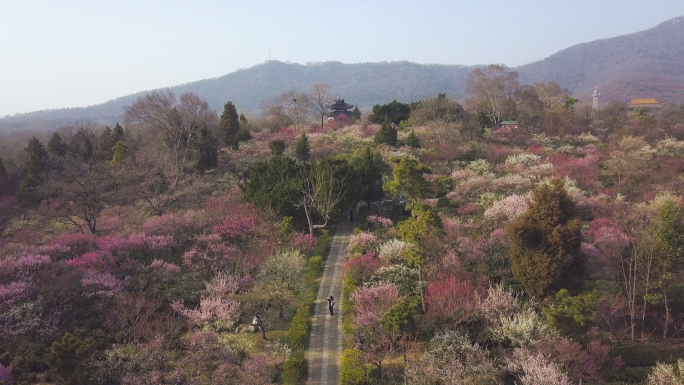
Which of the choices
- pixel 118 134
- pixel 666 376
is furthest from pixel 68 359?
pixel 118 134

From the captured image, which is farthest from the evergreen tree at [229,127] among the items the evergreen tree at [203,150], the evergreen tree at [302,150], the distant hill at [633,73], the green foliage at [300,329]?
the distant hill at [633,73]

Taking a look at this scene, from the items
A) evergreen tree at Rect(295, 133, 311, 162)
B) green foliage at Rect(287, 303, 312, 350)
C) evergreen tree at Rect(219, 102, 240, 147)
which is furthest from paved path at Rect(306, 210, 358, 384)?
evergreen tree at Rect(219, 102, 240, 147)

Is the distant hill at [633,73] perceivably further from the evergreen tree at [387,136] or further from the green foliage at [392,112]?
the evergreen tree at [387,136]

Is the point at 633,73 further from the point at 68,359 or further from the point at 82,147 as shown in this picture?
the point at 68,359

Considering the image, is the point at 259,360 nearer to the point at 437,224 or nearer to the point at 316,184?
the point at 437,224

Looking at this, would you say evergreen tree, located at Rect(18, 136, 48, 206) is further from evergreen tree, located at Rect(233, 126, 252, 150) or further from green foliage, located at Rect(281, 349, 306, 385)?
green foliage, located at Rect(281, 349, 306, 385)

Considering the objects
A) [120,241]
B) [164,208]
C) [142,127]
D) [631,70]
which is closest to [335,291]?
[120,241]
